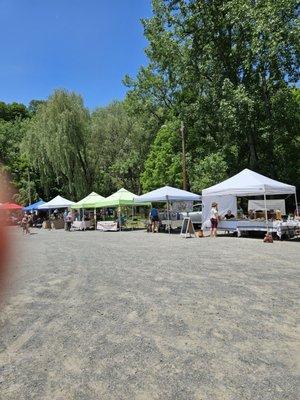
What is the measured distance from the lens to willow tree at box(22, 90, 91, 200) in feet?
151

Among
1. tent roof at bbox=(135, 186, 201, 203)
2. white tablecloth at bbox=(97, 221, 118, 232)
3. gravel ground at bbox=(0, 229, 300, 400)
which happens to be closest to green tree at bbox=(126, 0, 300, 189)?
tent roof at bbox=(135, 186, 201, 203)

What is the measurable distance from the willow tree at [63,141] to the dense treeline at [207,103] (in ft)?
0.33

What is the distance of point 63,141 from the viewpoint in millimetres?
45750

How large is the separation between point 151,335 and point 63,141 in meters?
41.4

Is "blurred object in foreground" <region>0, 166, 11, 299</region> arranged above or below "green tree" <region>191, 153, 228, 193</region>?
below

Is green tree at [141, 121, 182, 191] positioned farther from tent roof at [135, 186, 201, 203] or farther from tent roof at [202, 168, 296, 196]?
tent roof at [202, 168, 296, 196]

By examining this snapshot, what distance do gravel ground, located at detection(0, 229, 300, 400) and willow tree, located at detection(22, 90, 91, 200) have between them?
119 feet

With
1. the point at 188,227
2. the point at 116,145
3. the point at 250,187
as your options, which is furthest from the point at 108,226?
the point at 116,145

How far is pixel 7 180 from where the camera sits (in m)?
2.31

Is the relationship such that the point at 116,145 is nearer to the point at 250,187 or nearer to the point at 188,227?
the point at 188,227

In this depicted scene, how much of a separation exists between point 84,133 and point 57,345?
42820 millimetres

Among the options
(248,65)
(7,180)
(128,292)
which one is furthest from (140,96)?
(7,180)

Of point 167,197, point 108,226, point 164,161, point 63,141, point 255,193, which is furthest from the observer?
point 63,141

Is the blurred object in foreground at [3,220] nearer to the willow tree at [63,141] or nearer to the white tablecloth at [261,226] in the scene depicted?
the white tablecloth at [261,226]
